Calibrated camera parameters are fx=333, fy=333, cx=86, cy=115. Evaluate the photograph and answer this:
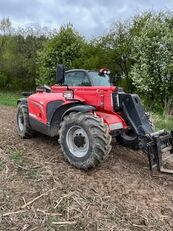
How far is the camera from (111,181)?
195 inches

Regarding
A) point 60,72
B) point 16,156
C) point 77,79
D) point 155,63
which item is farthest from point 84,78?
point 155,63

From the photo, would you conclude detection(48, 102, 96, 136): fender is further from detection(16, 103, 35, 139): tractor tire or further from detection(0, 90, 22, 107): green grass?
detection(0, 90, 22, 107): green grass

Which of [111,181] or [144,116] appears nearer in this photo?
[111,181]

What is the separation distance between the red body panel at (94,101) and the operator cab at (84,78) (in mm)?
256

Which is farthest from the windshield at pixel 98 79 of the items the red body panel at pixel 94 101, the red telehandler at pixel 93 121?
the red body panel at pixel 94 101

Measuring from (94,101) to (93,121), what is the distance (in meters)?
0.67

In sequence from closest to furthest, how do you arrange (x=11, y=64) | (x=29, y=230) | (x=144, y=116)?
(x=29, y=230) < (x=144, y=116) < (x=11, y=64)

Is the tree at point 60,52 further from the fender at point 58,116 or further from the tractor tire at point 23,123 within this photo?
the fender at point 58,116

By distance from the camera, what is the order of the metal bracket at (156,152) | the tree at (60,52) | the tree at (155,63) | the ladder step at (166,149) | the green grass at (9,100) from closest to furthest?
the metal bracket at (156,152), the ladder step at (166,149), the tree at (155,63), the green grass at (9,100), the tree at (60,52)

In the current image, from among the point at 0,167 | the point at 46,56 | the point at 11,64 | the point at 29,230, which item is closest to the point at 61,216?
the point at 29,230

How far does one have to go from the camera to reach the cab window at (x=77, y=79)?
6.50m

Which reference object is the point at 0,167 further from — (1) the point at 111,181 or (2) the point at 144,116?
(2) the point at 144,116

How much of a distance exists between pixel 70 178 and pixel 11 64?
22176 millimetres

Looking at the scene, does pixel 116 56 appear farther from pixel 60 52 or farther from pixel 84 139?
pixel 84 139
